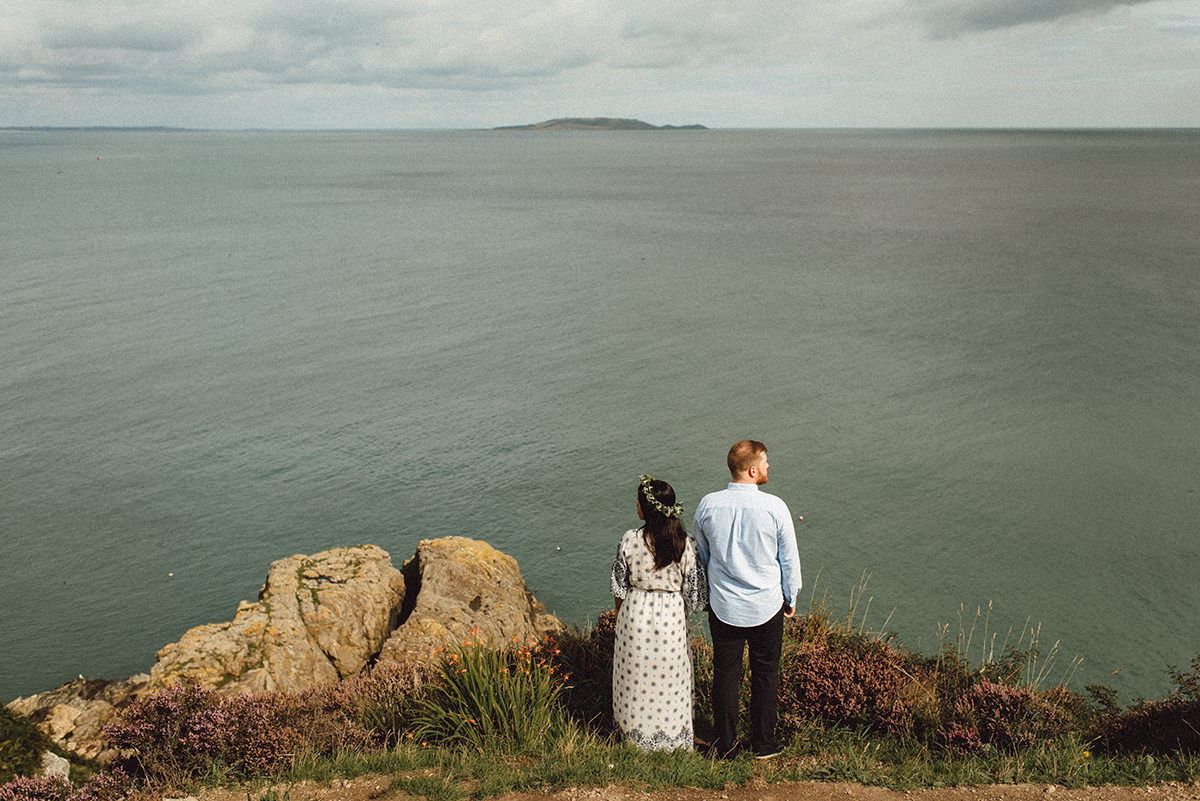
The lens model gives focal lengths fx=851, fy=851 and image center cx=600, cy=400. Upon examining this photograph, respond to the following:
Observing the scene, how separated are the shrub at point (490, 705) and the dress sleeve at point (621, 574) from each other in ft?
3.95

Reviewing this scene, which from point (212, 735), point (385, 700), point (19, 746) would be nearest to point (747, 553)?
point (385, 700)

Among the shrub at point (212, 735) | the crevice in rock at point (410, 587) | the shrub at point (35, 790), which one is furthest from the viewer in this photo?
the crevice in rock at point (410, 587)

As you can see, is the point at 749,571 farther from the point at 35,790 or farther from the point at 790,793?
the point at 35,790

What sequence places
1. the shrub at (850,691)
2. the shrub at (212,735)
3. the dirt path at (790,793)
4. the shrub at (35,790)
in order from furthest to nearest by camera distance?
the shrub at (850,691) → the shrub at (212,735) → the dirt path at (790,793) → the shrub at (35,790)

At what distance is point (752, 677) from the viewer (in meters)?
6.21

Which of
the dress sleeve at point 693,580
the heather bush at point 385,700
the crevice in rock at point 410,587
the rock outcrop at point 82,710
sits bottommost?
the rock outcrop at point 82,710

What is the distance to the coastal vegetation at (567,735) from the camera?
19.6 ft

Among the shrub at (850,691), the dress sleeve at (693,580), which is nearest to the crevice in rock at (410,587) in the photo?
the shrub at (850,691)

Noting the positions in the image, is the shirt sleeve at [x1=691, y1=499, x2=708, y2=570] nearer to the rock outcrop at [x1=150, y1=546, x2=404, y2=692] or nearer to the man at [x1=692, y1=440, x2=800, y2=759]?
the man at [x1=692, y1=440, x2=800, y2=759]

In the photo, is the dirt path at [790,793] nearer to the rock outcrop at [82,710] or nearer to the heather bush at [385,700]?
the heather bush at [385,700]

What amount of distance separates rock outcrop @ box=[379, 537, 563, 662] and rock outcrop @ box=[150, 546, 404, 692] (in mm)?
551

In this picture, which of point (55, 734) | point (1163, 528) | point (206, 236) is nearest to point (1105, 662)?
point (1163, 528)

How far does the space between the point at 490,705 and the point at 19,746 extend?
3.45m

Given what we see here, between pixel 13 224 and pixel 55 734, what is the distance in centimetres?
6406
